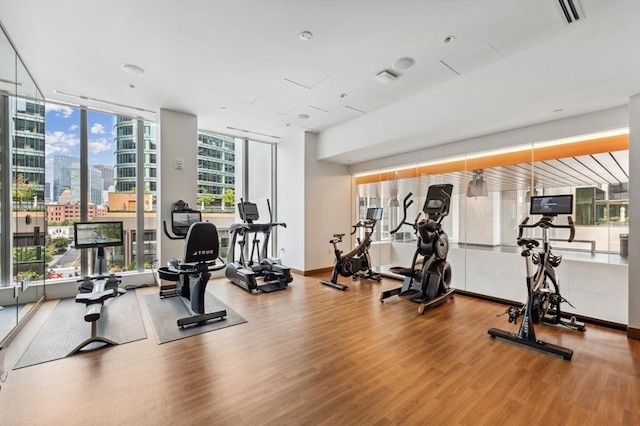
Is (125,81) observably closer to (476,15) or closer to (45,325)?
A: (45,325)

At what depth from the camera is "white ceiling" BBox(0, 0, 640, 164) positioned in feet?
9.19

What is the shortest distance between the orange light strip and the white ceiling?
1.69 ft

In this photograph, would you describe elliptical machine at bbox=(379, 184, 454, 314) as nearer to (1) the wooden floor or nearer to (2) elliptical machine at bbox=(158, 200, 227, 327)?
(1) the wooden floor

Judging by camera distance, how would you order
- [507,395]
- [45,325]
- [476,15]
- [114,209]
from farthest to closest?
[114,209], [45,325], [476,15], [507,395]

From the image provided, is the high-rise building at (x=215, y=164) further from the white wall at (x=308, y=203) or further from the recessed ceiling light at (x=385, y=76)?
Result: the recessed ceiling light at (x=385, y=76)

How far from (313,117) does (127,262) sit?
16.0ft

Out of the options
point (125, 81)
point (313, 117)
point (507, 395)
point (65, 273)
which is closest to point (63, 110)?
point (125, 81)

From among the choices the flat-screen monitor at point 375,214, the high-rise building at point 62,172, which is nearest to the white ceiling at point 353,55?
the high-rise building at point 62,172

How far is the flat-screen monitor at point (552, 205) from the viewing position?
3176mm

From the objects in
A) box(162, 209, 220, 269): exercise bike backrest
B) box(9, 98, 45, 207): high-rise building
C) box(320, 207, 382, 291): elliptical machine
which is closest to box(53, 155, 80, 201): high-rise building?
box(9, 98, 45, 207): high-rise building

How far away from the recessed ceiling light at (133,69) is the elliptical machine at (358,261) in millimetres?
4339

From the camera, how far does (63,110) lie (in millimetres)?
5207

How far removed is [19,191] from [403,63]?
5556 mm

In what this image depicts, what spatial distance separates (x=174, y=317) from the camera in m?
3.97
